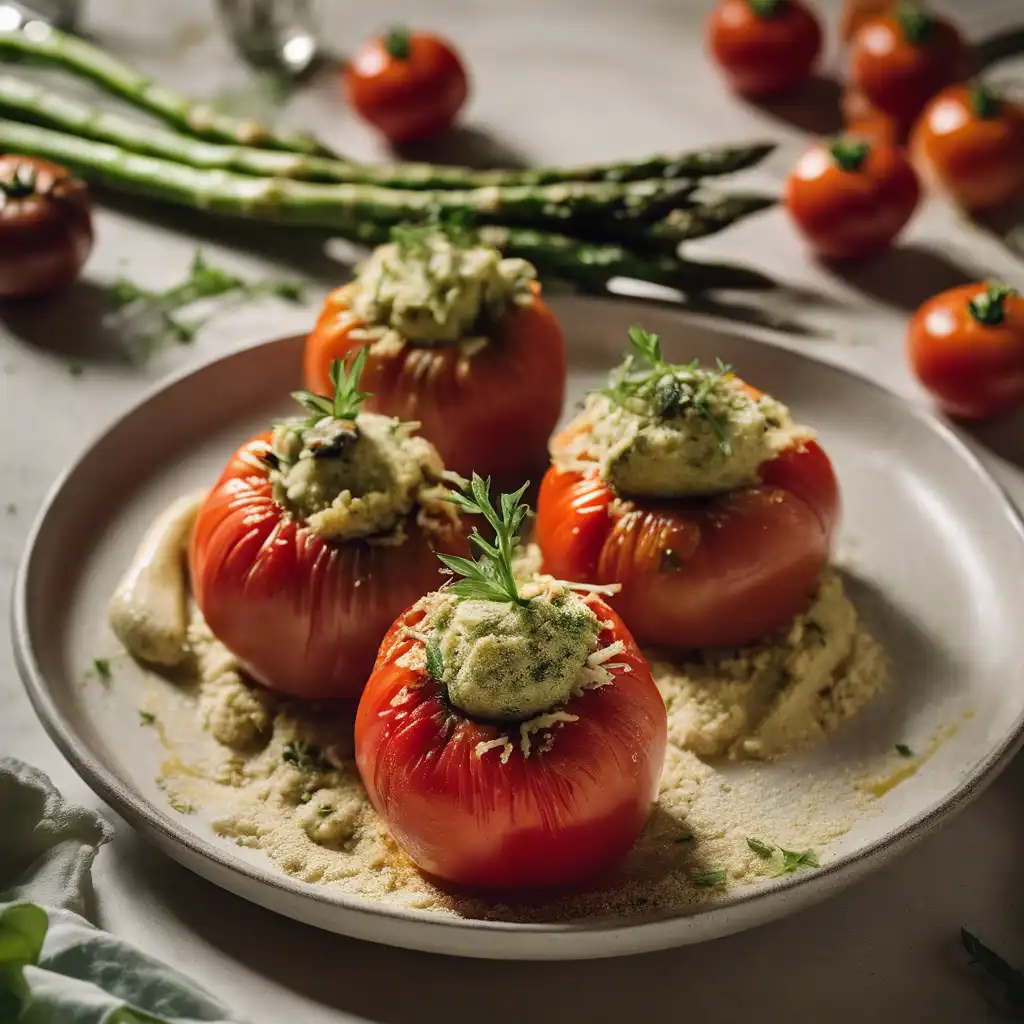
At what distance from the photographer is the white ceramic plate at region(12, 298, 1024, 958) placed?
2.23 m

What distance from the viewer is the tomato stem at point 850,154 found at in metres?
4.21

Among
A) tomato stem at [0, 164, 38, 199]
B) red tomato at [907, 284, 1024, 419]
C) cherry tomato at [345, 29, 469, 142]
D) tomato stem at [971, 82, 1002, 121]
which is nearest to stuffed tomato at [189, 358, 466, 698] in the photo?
red tomato at [907, 284, 1024, 419]

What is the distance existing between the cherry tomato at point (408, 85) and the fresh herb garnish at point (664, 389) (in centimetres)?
220

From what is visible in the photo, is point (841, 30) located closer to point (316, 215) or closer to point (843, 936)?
point (316, 215)

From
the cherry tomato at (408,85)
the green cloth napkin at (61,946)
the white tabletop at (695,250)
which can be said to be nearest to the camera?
the green cloth napkin at (61,946)

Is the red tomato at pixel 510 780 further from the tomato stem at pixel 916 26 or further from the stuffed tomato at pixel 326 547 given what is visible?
the tomato stem at pixel 916 26

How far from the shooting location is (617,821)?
2314 millimetres

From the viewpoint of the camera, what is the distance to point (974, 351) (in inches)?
142

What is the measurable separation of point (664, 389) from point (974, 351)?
1203mm

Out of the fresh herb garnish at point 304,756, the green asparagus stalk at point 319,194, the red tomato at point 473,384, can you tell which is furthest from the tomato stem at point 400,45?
the fresh herb garnish at point 304,756

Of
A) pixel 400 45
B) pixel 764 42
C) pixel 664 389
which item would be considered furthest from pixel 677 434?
pixel 764 42

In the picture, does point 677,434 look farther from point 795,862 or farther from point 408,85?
point 408,85

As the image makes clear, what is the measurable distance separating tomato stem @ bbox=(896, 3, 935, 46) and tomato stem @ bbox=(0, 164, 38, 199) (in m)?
2.86

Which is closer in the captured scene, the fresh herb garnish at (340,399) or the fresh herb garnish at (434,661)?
the fresh herb garnish at (434,661)
